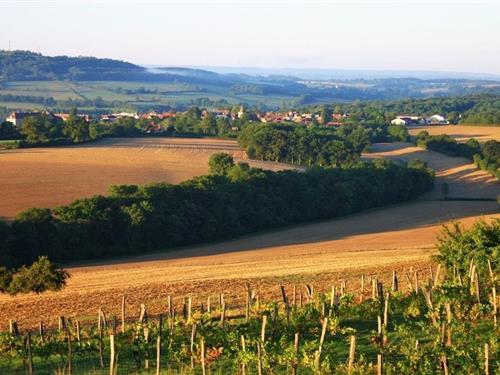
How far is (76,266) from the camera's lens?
4888 cm

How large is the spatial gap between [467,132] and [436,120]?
45338 mm

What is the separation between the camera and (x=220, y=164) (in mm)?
81000

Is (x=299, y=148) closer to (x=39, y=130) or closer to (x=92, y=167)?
(x=92, y=167)

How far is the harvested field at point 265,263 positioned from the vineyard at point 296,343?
8.73 metres

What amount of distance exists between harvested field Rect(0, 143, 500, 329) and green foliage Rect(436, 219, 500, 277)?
197 inches

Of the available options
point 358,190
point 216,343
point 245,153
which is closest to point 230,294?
point 216,343

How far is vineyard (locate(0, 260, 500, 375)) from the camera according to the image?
51.0ft

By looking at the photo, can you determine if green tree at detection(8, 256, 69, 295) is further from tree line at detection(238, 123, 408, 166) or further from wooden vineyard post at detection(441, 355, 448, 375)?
tree line at detection(238, 123, 408, 166)

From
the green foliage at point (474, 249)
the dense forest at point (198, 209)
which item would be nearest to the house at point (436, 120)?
the dense forest at point (198, 209)

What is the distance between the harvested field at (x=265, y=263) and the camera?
33031mm

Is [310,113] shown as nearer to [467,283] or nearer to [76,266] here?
[76,266]

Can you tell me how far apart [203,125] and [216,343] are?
349 ft

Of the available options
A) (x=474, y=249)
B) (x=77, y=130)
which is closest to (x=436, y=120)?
(x=77, y=130)

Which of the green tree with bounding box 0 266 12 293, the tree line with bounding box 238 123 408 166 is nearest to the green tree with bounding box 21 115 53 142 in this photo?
the tree line with bounding box 238 123 408 166
